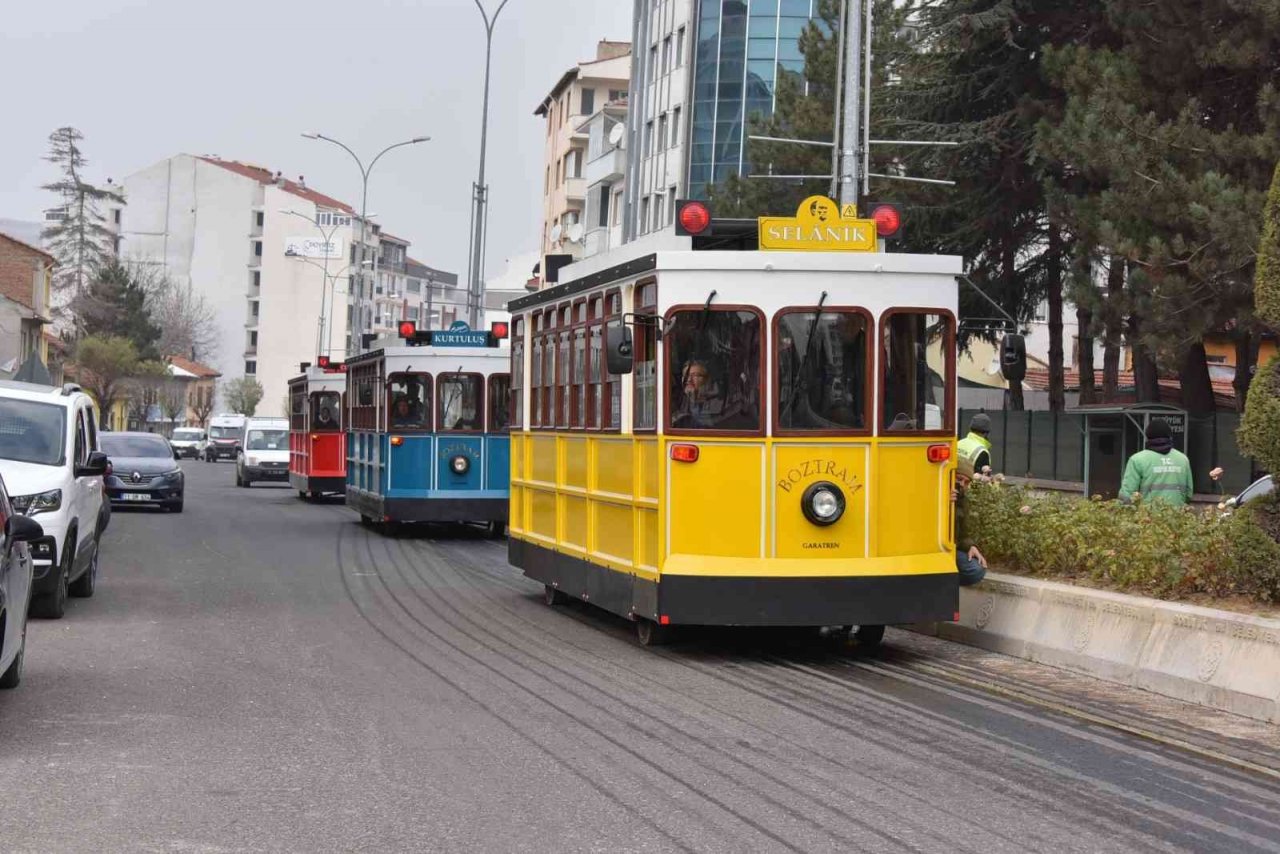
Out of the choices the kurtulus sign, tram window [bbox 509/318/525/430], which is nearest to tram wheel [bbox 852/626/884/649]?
the kurtulus sign

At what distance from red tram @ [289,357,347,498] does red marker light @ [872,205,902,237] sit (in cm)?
2505

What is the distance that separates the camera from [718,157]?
231 feet

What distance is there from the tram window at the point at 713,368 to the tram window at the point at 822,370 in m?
0.20

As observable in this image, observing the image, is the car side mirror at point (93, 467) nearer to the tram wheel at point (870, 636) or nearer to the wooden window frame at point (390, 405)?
the tram wheel at point (870, 636)

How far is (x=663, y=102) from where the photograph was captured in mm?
75500

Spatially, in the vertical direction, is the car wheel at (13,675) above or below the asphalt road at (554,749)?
above

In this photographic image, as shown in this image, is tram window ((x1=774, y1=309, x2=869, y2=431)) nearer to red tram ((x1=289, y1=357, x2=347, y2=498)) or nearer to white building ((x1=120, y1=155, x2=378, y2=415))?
red tram ((x1=289, y1=357, x2=347, y2=498))

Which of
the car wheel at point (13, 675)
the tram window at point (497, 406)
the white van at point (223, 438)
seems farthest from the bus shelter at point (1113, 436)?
the white van at point (223, 438)

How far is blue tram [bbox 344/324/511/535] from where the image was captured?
1062 inches

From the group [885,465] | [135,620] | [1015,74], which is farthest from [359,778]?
[1015,74]

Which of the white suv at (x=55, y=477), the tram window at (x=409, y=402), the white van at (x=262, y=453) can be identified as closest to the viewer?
the white suv at (x=55, y=477)

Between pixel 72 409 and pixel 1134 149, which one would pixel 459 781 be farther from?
pixel 1134 149

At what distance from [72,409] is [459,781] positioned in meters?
9.07

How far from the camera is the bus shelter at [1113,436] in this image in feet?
115
